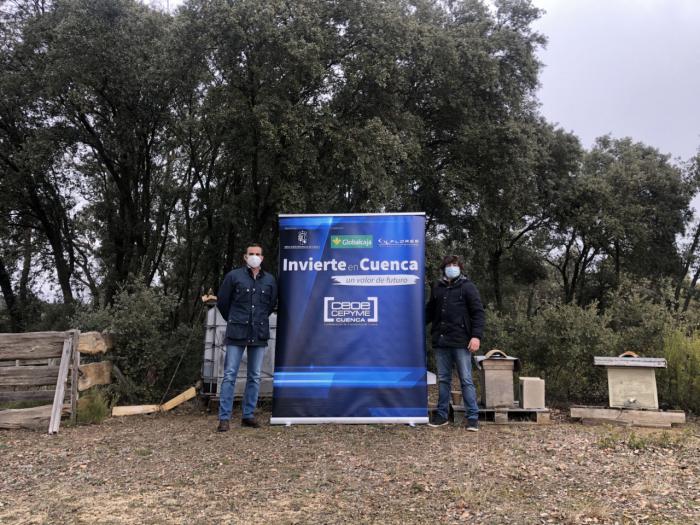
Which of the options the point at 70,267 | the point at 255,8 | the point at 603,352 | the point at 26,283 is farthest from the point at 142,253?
the point at 603,352

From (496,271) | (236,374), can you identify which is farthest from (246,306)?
(496,271)

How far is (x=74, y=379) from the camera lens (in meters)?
6.36

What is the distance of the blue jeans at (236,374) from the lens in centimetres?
593

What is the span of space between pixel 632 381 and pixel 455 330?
7.64 feet

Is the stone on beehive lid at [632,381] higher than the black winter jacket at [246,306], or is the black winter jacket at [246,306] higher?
the black winter jacket at [246,306]

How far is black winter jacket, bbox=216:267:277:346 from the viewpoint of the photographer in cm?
595

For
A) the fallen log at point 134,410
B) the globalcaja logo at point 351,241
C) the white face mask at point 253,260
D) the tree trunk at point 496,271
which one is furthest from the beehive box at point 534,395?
the tree trunk at point 496,271

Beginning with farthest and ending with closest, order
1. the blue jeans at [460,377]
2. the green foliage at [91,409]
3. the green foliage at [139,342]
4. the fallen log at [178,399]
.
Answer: the green foliage at [139,342] → the fallen log at [178,399] → the green foliage at [91,409] → the blue jeans at [460,377]

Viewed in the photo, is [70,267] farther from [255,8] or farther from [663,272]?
[663,272]

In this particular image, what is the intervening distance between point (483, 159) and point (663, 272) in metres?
13.3

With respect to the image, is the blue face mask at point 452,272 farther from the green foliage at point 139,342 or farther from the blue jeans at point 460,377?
the green foliage at point 139,342

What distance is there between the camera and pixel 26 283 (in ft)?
62.4

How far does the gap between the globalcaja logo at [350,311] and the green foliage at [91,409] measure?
3014 mm

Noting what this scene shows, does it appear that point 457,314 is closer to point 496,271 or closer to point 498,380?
point 498,380
